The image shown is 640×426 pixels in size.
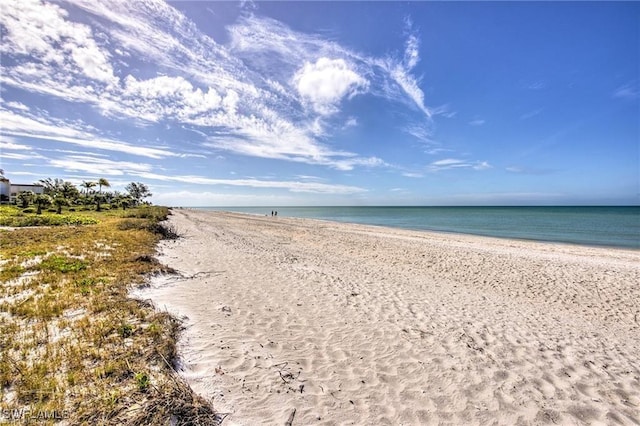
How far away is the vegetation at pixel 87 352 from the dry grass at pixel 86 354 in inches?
0.5

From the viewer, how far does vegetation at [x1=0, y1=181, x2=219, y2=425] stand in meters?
3.45

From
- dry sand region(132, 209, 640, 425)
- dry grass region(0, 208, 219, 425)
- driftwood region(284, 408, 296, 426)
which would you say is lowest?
dry sand region(132, 209, 640, 425)

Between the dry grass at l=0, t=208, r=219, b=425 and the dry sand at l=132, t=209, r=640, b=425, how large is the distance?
520mm

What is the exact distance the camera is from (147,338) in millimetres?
5203

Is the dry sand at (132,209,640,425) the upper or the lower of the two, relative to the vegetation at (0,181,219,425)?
lower

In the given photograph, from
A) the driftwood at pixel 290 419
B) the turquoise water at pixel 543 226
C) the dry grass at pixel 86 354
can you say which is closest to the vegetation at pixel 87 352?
the dry grass at pixel 86 354

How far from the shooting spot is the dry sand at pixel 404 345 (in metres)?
4.19

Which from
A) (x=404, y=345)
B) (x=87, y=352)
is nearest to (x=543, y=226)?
(x=404, y=345)

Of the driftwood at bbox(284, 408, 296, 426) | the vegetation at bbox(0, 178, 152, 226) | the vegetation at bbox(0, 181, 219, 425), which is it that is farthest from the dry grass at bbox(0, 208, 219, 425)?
the vegetation at bbox(0, 178, 152, 226)

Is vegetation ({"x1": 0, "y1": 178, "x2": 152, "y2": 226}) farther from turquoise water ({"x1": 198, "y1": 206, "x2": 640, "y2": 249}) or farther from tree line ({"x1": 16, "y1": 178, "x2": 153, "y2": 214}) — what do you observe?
turquoise water ({"x1": 198, "y1": 206, "x2": 640, "y2": 249})

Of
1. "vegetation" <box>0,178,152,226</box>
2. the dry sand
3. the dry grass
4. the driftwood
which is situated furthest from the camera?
"vegetation" <box>0,178,152,226</box>

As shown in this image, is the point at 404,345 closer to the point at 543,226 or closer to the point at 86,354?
the point at 86,354

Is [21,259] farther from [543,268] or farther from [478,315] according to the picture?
[543,268]

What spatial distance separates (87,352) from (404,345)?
5892 mm
